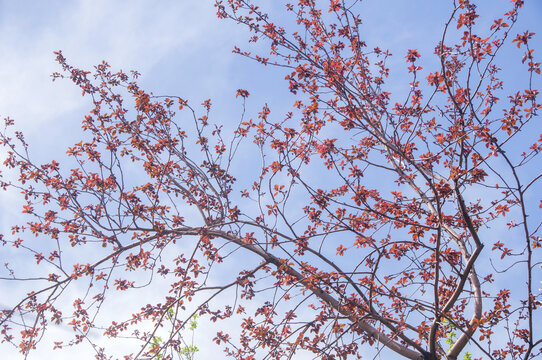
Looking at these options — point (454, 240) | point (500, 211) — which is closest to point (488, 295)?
point (454, 240)

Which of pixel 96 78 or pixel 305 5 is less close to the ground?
pixel 305 5

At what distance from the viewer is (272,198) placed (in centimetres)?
522

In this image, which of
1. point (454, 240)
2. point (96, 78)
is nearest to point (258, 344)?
point (454, 240)

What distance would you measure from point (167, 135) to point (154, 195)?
1035 millimetres

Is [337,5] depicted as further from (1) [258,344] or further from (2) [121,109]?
(1) [258,344]

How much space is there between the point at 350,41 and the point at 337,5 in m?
0.51

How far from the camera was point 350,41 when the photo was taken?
6.10m

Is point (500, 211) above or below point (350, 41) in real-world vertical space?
below

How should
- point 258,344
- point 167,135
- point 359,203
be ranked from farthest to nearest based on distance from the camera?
point 167,135, point 258,344, point 359,203

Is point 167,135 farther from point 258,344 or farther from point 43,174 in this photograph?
point 258,344

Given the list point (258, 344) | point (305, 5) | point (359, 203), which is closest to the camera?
point (359, 203)

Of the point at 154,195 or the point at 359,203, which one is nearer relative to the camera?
the point at 359,203

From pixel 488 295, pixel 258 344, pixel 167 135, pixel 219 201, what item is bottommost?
pixel 258 344

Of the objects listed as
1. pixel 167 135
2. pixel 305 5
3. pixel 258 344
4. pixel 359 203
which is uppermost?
pixel 305 5
